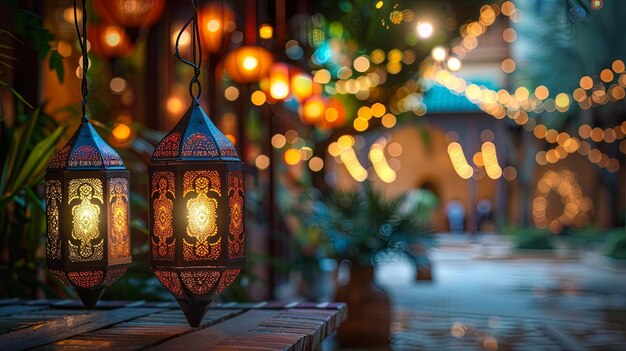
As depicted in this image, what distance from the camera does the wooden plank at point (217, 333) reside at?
2.58 metres

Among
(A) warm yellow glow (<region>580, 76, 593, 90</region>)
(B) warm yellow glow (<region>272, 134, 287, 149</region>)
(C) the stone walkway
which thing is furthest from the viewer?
(A) warm yellow glow (<region>580, 76, 593, 90</region>)

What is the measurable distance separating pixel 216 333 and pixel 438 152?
27964mm

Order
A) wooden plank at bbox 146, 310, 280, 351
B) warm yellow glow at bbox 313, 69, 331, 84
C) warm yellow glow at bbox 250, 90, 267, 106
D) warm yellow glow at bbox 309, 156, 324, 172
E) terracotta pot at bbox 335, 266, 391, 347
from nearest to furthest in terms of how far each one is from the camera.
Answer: wooden plank at bbox 146, 310, 280, 351 < terracotta pot at bbox 335, 266, 391, 347 < warm yellow glow at bbox 313, 69, 331, 84 < warm yellow glow at bbox 309, 156, 324, 172 < warm yellow glow at bbox 250, 90, 267, 106

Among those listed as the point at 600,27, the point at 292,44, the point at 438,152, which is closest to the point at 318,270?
the point at 292,44

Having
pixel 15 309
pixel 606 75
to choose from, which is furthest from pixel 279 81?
pixel 606 75

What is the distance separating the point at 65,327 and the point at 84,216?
0.35 metres

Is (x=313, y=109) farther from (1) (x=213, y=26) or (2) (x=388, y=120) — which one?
(1) (x=213, y=26)

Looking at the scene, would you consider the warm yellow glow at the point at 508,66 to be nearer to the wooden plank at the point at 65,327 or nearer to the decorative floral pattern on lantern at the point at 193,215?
the wooden plank at the point at 65,327

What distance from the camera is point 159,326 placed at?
9.84 ft

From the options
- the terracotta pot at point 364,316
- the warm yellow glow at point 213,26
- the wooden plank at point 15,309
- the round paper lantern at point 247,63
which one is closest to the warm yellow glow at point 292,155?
the terracotta pot at point 364,316

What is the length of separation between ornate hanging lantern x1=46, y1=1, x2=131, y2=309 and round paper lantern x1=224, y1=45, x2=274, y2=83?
490cm

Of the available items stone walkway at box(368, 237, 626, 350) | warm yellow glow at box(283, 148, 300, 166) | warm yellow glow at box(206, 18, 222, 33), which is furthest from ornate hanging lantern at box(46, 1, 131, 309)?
warm yellow glow at box(283, 148, 300, 166)

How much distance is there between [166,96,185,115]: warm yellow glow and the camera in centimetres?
932

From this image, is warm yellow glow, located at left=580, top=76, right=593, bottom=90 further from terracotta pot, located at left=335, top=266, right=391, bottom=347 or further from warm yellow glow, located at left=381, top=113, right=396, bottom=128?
terracotta pot, located at left=335, top=266, right=391, bottom=347
